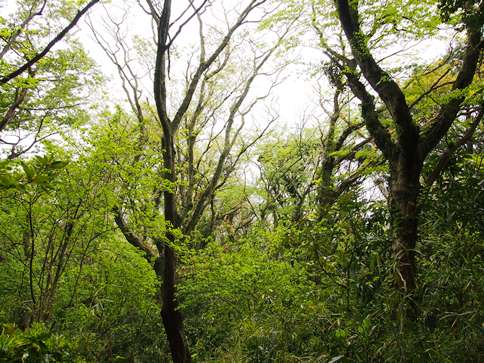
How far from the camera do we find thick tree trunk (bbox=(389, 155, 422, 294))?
117 inches

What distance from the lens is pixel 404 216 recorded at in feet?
10.5

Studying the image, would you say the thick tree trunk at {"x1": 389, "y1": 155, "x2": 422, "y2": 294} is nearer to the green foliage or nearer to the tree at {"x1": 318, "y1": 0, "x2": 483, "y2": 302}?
the tree at {"x1": 318, "y1": 0, "x2": 483, "y2": 302}

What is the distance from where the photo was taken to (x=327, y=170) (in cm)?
912

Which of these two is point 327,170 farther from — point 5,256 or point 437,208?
point 5,256

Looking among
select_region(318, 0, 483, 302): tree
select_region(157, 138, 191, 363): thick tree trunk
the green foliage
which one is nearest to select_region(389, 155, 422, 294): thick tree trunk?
select_region(318, 0, 483, 302): tree

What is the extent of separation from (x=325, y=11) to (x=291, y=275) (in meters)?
5.48

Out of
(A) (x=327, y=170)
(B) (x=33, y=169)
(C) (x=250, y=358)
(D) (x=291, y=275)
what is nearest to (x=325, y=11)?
(A) (x=327, y=170)

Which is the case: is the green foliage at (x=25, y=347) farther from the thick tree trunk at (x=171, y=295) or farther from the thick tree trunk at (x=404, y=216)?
the thick tree trunk at (x=171, y=295)

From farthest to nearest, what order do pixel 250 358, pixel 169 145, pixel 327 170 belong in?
pixel 327 170 < pixel 169 145 < pixel 250 358

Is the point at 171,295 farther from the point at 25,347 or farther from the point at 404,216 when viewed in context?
the point at 404,216

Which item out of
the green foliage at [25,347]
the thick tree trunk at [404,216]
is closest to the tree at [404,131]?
the thick tree trunk at [404,216]

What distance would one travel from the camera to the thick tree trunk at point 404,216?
2.98m

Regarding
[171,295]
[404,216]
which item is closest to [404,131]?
[404,216]

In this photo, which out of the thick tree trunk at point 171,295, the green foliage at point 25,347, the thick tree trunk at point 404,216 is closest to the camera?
the green foliage at point 25,347
